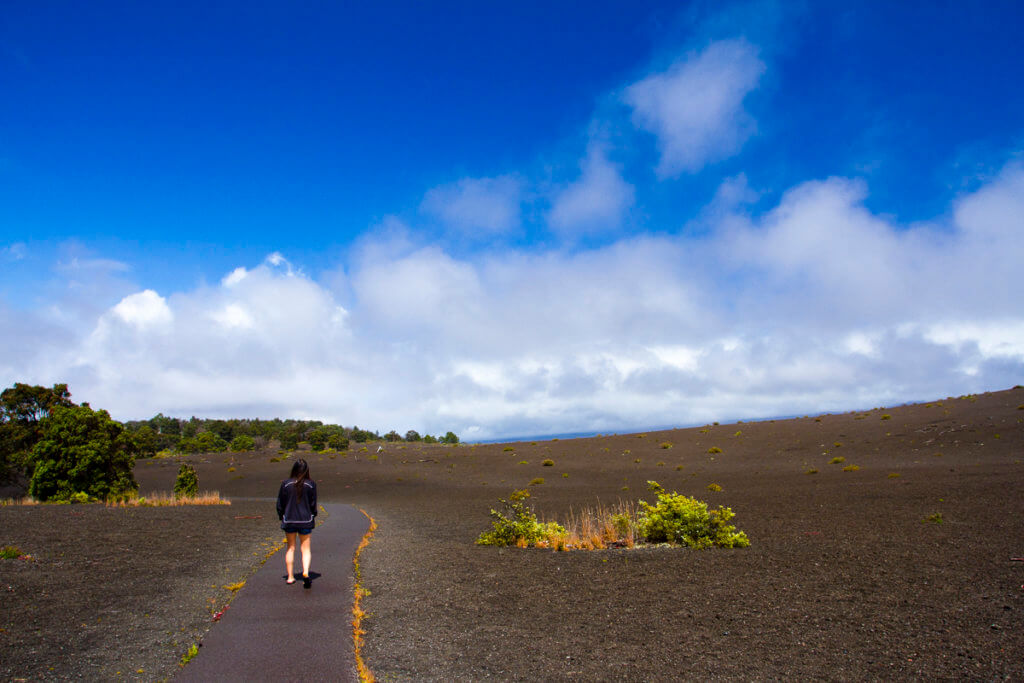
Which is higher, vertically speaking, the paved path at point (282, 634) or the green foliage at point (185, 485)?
the paved path at point (282, 634)

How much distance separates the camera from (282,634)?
631cm

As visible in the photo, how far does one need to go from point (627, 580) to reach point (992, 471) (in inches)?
930

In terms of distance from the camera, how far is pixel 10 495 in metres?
Result: 24.2

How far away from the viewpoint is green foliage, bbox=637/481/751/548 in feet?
41.6

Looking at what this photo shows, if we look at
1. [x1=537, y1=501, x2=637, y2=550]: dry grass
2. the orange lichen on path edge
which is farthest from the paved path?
[x1=537, y1=501, x2=637, y2=550]: dry grass

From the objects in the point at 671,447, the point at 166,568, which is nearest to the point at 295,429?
the point at 671,447

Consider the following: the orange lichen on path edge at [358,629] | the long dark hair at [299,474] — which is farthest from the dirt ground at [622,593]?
the long dark hair at [299,474]

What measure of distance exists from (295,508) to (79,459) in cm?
2139

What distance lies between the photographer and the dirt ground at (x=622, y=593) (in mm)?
5934

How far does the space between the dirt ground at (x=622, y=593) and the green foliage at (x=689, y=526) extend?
668 mm

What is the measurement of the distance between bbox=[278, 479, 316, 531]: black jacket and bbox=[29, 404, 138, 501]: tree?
20519mm

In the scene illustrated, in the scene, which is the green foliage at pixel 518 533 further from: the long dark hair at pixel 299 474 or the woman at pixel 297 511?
the long dark hair at pixel 299 474

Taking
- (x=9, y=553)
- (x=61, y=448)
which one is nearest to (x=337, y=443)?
(x=61, y=448)

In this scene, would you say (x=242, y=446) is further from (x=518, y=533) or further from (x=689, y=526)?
(x=689, y=526)
